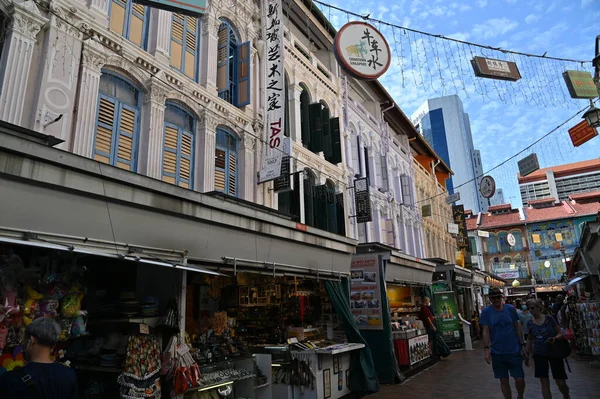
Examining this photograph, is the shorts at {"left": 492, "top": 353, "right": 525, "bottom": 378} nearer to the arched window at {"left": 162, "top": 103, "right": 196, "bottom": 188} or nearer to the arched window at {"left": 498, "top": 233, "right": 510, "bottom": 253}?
the arched window at {"left": 162, "top": 103, "right": 196, "bottom": 188}

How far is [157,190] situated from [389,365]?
782 centimetres

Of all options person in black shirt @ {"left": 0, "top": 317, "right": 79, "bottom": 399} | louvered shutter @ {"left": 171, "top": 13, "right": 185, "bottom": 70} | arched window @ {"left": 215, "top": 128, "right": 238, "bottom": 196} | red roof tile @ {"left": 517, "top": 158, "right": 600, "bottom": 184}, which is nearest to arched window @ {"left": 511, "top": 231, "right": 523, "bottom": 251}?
red roof tile @ {"left": 517, "top": 158, "right": 600, "bottom": 184}

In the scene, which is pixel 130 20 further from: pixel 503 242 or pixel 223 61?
pixel 503 242

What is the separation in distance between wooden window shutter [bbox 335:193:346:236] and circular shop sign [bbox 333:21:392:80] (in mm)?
7365

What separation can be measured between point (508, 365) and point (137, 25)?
9386mm

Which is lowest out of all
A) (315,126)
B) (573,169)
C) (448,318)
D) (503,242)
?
(448,318)

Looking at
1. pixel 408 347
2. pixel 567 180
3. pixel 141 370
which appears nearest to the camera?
pixel 141 370

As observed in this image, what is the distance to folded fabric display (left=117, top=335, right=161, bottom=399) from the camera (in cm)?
497

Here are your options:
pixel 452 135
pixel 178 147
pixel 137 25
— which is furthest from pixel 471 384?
pixel 452 135

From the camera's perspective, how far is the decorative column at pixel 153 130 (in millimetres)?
8008

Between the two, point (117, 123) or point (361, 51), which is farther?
point (361, 51)

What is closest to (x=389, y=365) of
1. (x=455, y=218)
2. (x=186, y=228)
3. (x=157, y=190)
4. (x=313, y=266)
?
(x=313, y=266)

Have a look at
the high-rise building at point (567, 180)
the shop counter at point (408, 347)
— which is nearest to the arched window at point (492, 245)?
the high-rise building at point (567, 180)

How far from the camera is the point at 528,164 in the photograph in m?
13.2
